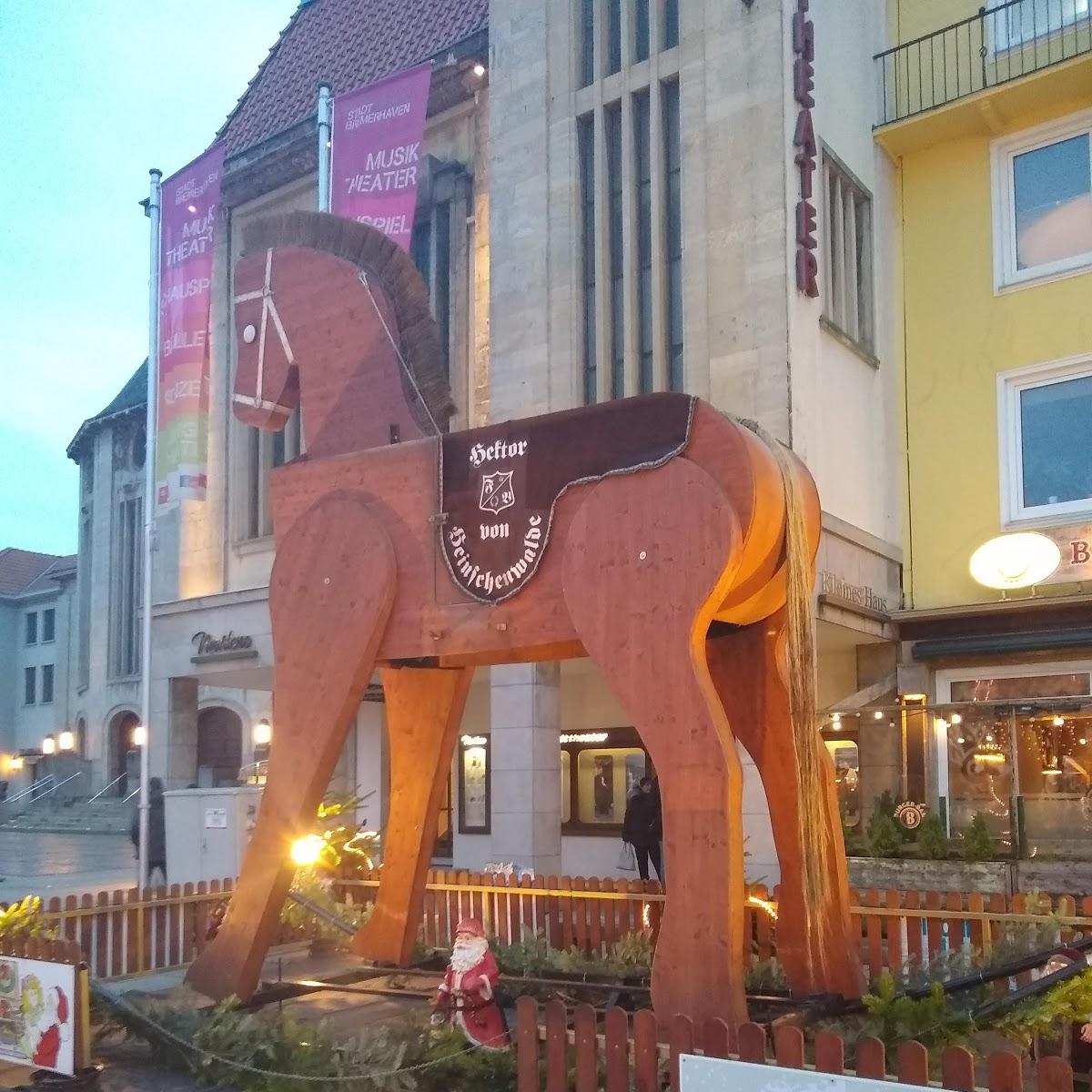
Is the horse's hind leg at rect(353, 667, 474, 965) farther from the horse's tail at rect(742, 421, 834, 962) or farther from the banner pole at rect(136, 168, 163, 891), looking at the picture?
the banner pole at rect(136, 168, 163, 891)

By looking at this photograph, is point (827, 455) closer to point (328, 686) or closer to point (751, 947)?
point (751, 947)

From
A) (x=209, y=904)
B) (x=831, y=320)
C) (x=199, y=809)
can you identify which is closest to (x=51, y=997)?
(x=209, y=904)

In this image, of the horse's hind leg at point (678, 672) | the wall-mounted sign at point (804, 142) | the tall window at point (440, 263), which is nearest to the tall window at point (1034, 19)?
the wall-mounted sign at point (804, 142)

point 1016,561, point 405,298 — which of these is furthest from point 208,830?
point 1016,561

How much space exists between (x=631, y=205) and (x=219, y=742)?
2324 cm

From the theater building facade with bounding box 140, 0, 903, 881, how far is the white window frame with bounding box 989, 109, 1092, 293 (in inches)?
63.1

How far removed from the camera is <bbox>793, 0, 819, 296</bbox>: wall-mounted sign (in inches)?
641

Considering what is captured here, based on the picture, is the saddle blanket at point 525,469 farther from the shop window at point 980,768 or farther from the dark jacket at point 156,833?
the dark jacket at point 156,833

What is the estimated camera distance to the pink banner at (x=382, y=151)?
55.8 ft

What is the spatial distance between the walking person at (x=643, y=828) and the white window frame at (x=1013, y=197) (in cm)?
903

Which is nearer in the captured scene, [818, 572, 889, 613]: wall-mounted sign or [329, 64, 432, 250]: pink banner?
[818, 572, 889, 613]: wall-mounted sign

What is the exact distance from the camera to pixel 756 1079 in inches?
185

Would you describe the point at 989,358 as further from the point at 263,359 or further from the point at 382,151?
the point at 263,359

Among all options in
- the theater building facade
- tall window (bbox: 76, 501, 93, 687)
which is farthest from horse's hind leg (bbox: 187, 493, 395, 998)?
tall window (bbox: 76, 501, 93, 687)
